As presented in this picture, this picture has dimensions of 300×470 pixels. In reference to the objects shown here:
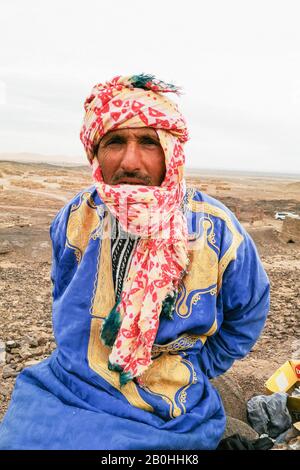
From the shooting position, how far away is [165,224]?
1851 millimetres

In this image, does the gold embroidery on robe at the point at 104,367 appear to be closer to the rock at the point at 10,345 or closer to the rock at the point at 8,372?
the rock at the point at 8,372

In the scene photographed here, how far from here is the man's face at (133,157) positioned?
1.82 metres

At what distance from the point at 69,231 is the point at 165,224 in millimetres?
527

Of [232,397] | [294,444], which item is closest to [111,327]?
[294,444]

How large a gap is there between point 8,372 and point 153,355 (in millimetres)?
2021

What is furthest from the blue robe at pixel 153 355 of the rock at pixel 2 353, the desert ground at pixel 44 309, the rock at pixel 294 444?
the rock at pixel 2 353

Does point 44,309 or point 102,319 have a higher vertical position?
point 102,319

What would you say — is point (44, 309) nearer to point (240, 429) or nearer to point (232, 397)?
point (232, 397)

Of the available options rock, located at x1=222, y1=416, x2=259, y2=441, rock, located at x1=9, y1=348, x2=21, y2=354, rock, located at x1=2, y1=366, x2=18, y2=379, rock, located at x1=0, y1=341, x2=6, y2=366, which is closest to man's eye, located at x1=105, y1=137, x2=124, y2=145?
rock, located at x1=222, y1=416, x2=259, y2=441

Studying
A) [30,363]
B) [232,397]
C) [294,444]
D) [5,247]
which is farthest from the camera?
[5,247]

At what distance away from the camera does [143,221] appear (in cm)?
182

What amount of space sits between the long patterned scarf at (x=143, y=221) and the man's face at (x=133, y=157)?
0.11 feet

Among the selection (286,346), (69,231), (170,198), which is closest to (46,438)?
(69,231)

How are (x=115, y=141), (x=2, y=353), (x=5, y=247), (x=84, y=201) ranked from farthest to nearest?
(x=5, y=247) → (x=2, y=353) → (x=84, y=201) → (x=115, y=141)
